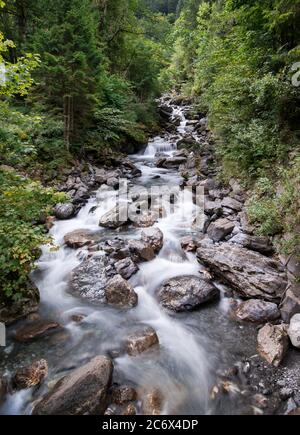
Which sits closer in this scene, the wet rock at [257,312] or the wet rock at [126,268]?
the wet rock at [257,312]

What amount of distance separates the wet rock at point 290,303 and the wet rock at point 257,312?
0.41 feet

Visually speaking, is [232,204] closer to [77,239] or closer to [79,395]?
[77,239]

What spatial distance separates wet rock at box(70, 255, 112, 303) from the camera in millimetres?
6020

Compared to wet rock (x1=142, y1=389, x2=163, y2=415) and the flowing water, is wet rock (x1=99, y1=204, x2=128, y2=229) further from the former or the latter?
wet rock (x1=142, y1=389, x2=163, y2=415)

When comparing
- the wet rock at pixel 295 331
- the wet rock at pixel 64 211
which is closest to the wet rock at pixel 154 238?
the wet rock at pixel 64 211

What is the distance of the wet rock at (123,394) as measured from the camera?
3.80m

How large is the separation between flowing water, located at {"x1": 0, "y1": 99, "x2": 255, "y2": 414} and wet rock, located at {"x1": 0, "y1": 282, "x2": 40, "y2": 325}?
191 mm

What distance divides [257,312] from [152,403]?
8.25 feet

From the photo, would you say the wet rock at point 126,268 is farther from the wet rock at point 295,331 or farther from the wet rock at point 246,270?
the wet rock at point 295,331

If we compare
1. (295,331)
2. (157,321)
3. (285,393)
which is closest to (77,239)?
(157,321)

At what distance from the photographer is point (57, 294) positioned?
611 centimetres

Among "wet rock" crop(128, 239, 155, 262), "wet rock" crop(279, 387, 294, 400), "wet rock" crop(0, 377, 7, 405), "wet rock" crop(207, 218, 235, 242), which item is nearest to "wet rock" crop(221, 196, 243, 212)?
"wet rock" crop(207, 218, 235, 242)

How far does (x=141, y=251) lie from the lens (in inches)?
279
